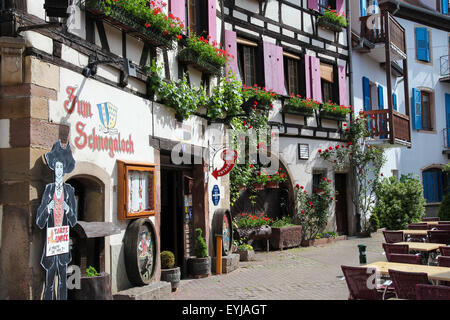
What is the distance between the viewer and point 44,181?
4.96 metres

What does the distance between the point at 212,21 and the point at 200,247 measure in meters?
4.31

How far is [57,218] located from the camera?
198 inches


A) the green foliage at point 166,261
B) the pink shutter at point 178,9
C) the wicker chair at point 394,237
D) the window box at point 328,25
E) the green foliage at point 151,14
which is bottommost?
the green foliage at point 166,261

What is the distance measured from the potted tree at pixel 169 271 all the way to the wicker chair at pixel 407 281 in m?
3.38

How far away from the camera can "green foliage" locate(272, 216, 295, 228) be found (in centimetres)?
1211

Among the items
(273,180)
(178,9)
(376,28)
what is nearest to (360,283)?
(178,9)

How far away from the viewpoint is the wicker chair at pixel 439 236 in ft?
30.3

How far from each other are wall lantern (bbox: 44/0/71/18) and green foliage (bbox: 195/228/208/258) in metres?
4.79

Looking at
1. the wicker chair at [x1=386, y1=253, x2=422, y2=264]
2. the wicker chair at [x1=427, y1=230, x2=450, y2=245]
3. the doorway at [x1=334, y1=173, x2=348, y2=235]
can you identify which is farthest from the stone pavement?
the doorway at [x1=334, y1=173, x2=348, y2=235]

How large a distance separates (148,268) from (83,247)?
1.52 meters

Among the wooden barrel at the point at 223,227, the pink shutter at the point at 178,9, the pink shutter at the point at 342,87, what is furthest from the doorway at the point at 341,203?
the pink shutter at the point at 178,9

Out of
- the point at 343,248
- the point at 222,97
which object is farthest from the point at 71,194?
the point at 343,248

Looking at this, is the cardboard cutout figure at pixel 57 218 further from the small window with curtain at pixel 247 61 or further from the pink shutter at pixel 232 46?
the small window with curtain at pixel 247 61

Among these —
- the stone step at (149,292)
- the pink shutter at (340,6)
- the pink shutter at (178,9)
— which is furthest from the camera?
the pink shutter at (340,6)
